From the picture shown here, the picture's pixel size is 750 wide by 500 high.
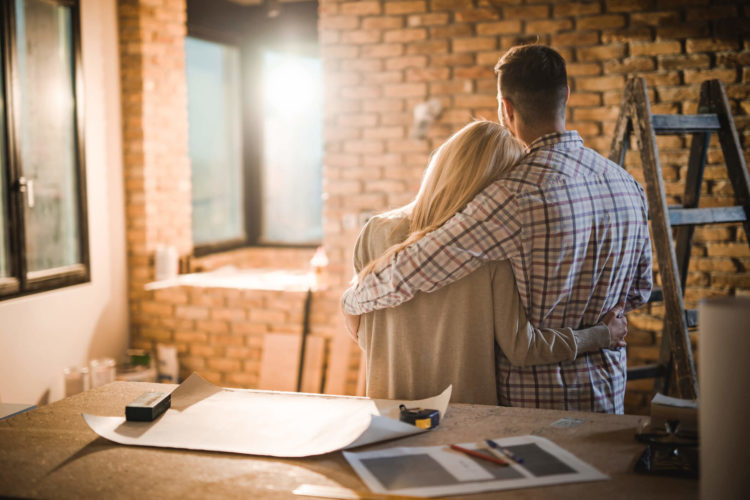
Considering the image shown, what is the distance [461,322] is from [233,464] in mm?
702

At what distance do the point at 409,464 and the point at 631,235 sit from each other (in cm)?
93

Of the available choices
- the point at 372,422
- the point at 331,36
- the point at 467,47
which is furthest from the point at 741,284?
the point at 372,422

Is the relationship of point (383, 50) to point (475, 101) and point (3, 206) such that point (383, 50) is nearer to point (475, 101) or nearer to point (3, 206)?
point (475, 101)

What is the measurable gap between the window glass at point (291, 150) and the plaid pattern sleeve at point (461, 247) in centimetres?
390

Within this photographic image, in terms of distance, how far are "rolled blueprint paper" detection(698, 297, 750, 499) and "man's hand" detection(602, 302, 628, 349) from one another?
92cm

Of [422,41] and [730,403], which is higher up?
[422,41]

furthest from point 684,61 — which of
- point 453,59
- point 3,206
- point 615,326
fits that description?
point 3,206

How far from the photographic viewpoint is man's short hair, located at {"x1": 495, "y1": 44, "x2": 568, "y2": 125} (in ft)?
5.78

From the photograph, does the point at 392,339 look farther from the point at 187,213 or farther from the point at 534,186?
the point at 187,213

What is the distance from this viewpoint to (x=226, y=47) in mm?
5465

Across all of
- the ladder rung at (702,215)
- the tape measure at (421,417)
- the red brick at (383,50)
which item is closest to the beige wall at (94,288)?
the red brick at (383,50)

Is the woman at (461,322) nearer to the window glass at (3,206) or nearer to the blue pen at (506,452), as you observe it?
the blue pen at (506,452)

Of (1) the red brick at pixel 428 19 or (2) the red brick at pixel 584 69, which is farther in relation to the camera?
(1) the red brick at pixel 428 19

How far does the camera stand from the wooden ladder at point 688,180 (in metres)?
2.34
